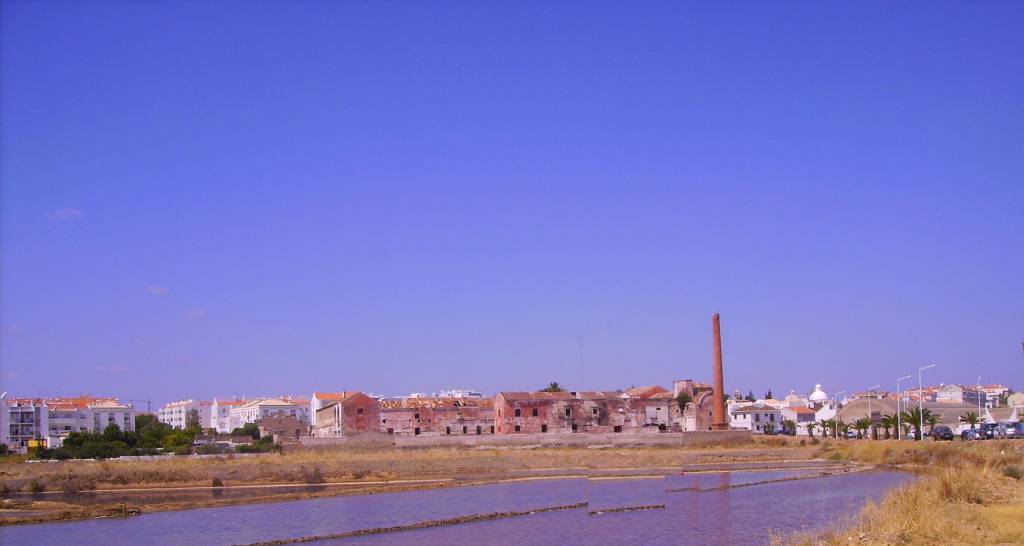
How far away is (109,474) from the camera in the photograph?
173ft

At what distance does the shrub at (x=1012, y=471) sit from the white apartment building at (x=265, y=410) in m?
112

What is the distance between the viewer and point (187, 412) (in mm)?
161750

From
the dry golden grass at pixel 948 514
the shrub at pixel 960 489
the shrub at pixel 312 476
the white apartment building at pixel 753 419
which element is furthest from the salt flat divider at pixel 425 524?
the white apartment building at pixel 753 419

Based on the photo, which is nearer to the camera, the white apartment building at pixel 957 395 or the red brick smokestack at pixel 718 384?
the red brick smokestack at pixel 718 384

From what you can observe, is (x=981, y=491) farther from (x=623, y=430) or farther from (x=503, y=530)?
(x=623, y=430)

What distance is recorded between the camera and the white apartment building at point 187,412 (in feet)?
530

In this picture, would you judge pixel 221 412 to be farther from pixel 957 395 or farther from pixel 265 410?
pixel 957 395

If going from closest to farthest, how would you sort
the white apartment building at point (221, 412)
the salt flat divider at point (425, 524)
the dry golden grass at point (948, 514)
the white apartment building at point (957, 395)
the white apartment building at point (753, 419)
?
1. the dry golden grass at point (948, 514)
2. the salt flat divider at point (425, 524)
3. the white apartment building at point (753, 419)
4. the white apartment building at point (957, 395)
5. the white apartment building at point (221, 412)

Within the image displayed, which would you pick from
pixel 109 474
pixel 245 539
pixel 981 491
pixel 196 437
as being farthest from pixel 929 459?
pixel 196 437

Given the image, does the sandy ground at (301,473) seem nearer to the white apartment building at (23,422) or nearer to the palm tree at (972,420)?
the palm tree at (972,420)

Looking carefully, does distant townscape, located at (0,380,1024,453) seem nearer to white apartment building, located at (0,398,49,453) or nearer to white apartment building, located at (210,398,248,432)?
white apartment building, located at (0,398,49,453)

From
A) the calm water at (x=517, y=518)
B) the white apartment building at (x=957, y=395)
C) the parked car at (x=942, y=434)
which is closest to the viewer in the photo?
the calm water at (x=517, y=518)

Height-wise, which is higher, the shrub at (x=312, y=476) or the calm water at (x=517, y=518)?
the calm water at (x=517, y=518)

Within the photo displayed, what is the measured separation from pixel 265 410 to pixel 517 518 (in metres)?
112
